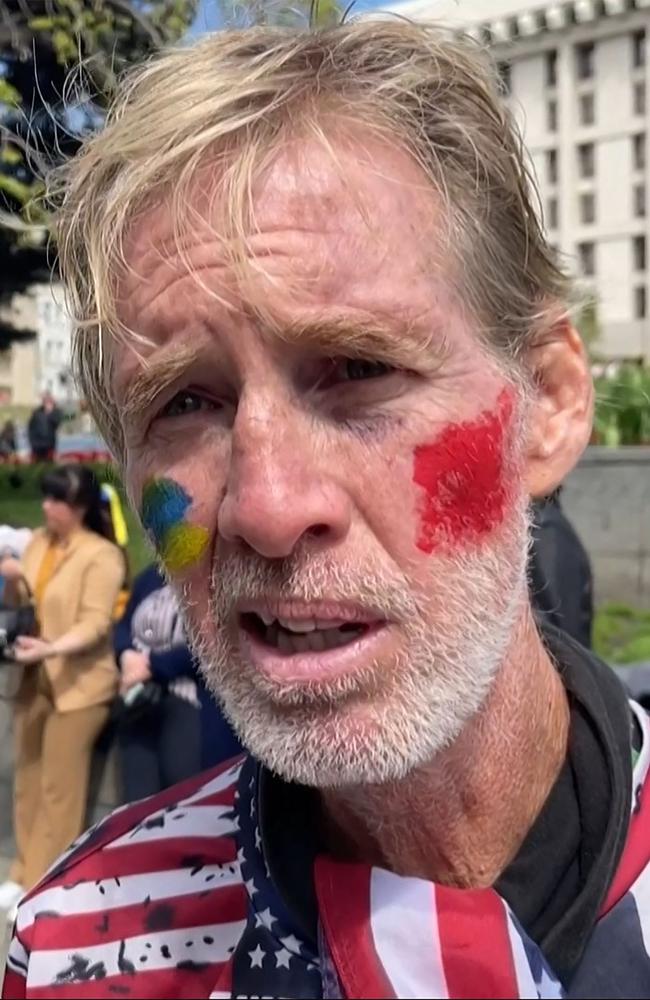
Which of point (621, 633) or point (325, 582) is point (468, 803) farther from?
point (621, 633)

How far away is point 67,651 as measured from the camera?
415 centimetres

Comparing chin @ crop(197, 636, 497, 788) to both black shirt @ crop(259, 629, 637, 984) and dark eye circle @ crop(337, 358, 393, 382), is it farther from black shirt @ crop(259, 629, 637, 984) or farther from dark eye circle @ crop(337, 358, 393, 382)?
dark eye circle @ crop(337, 358, 393, 382)

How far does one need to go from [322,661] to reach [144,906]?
0.54m

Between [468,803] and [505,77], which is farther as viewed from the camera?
[505,77]

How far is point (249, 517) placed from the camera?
114cm

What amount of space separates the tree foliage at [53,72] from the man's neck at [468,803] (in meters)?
1.14

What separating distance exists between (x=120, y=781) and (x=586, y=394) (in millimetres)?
3259

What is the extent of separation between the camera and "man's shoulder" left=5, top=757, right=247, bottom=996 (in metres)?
1.36

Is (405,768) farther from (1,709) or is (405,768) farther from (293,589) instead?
(1,709)

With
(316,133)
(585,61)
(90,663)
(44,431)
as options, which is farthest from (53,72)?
(585,61)

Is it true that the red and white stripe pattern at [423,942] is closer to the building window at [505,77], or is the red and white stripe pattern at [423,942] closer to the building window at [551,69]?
the building window at [505,77]

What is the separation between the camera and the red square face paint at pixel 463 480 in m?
1.23

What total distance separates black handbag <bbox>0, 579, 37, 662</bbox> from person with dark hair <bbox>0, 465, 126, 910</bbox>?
4 cm

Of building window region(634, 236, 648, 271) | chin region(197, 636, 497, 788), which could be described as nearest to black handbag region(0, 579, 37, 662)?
chin region(197, 636, 497, 788)
